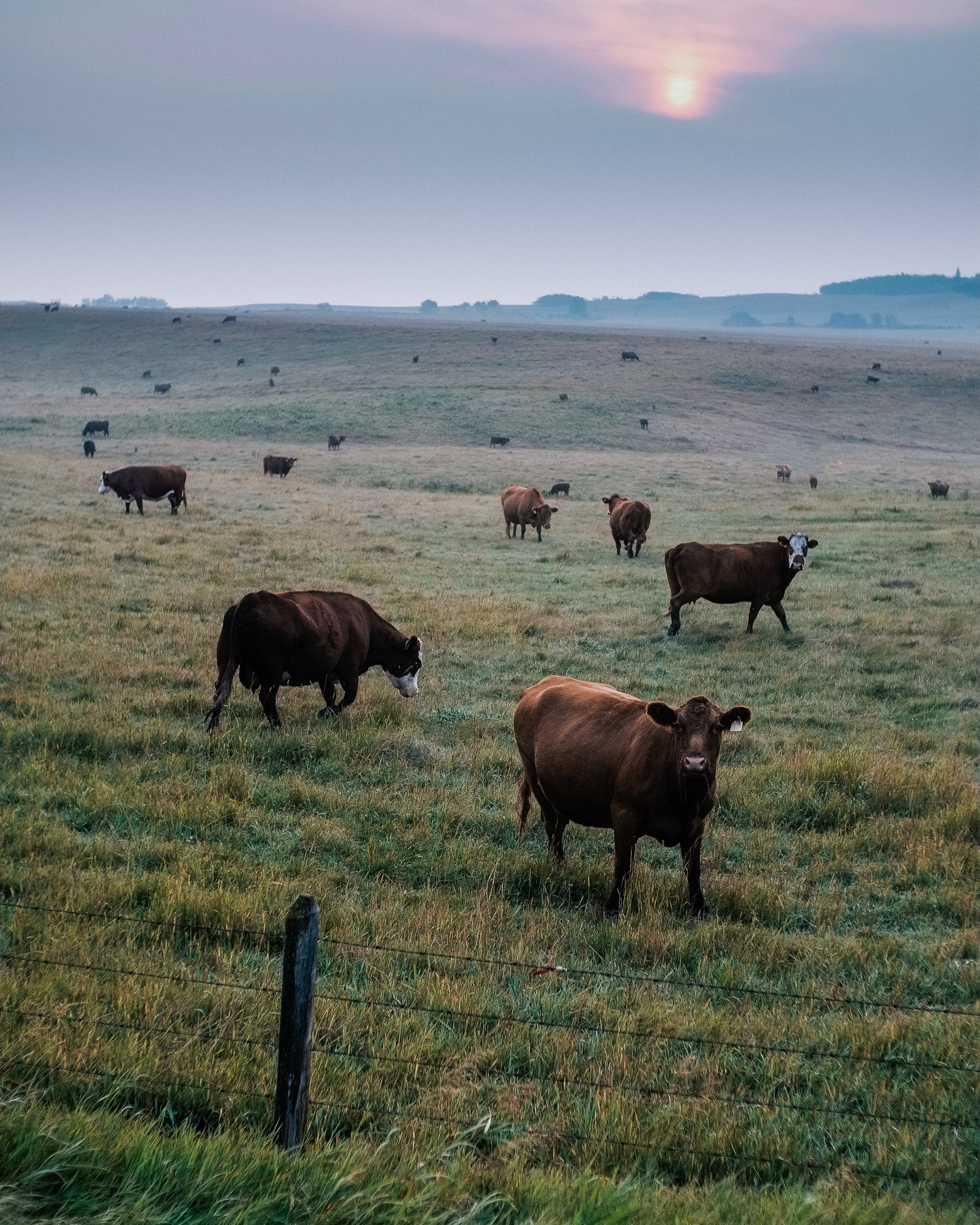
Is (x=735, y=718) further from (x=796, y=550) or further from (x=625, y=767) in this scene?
(x=796, y=550)

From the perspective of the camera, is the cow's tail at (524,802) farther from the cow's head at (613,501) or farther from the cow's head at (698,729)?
the cow's head at (613,501)

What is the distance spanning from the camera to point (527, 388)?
70.2 metres

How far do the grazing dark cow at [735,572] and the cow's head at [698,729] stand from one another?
402 inches

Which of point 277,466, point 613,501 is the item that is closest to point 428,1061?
point 613,501

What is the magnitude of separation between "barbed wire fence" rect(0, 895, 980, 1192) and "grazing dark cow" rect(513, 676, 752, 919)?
1.19 meters

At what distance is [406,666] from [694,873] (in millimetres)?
6085

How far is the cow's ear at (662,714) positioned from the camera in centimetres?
658

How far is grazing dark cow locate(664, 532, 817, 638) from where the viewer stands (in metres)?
16.9

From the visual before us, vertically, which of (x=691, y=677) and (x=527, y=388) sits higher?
(x=527, y=388)

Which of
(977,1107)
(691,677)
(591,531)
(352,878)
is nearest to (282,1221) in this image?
(977,1107)

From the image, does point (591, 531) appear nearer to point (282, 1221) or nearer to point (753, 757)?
point (753, 757)

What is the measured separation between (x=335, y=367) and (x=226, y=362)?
401 inches

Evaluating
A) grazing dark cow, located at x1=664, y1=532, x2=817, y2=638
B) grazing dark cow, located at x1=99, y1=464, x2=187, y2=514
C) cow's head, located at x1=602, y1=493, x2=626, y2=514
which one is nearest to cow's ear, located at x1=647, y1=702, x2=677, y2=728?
grazing dark cow, located at x1=664, y1=532, x2=817, y2=638

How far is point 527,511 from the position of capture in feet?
95.0
